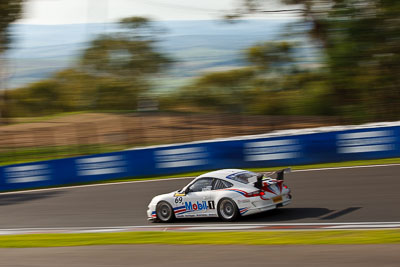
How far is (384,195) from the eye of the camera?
527 inches

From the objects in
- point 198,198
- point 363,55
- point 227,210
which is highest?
point 363,55

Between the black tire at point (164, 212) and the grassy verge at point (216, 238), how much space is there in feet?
6.06

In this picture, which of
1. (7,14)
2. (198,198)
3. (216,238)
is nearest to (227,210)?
(198,198)

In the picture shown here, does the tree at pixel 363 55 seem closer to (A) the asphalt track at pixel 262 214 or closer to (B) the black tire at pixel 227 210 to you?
(A) the asphalt track at pixel 262 214

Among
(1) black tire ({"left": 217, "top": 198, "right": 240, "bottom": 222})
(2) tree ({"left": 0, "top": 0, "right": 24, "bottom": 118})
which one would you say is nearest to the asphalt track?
(1) black tire ({"left": 217, "top": 198, "right": 240, "bottom": 222})

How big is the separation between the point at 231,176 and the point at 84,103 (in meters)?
33.3

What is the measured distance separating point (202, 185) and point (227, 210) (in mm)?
806

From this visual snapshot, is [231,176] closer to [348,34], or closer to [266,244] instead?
[266,244]

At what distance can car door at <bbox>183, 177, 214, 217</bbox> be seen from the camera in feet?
40.9

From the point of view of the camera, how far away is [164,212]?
13.2 meters

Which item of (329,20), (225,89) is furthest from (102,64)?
(329,20)

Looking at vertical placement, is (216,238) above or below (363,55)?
below

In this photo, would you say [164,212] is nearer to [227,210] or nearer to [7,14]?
[227,210]

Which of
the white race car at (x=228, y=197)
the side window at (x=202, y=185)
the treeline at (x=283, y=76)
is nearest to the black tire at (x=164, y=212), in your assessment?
the white race car at (x=228, y=197)
